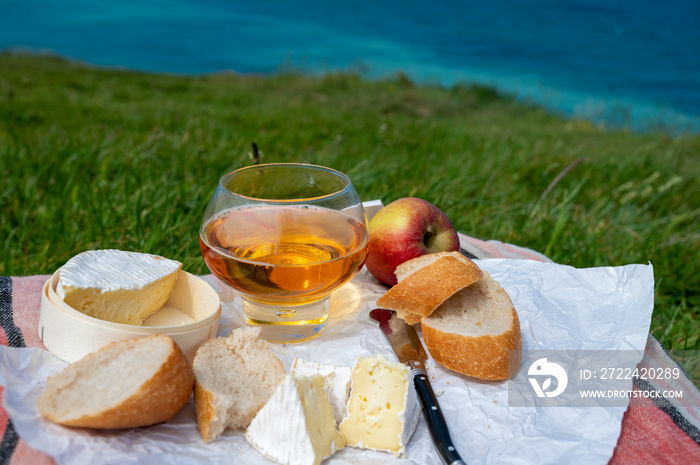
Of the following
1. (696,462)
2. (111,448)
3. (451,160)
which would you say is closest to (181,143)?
(451,160)

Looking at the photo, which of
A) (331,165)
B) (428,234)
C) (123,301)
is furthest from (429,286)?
(331,165)

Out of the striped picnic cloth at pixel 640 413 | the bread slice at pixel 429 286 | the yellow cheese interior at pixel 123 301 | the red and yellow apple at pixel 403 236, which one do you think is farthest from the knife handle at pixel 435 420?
the yellow cheese interior at pixel 123 301

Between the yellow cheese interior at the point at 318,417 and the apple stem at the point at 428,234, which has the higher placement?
the apple stem at the point at 428,234

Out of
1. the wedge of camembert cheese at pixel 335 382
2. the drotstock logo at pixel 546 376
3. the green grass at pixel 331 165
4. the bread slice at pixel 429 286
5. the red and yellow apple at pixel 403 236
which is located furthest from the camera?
the green grass at pixel 331 165

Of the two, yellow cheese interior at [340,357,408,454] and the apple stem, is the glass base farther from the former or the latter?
the apple stem

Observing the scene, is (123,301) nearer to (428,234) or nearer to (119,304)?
(119,304)

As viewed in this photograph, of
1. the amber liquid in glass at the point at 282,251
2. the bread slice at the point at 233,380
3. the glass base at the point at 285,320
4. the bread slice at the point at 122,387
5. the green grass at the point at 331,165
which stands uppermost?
the amber liquid in glass at the point at 282,251

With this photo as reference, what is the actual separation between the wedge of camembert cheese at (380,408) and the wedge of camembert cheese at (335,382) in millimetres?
45

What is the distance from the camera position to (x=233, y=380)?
1621 millimetres

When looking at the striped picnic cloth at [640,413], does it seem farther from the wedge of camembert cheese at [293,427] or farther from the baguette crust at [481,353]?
the wedge of camembert cheese at [293,427]

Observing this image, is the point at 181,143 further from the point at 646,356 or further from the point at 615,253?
the point at 646,356

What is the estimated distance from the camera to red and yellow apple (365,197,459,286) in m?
2.33

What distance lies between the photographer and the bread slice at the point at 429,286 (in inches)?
76.8

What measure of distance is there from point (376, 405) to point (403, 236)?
3.04 ft
